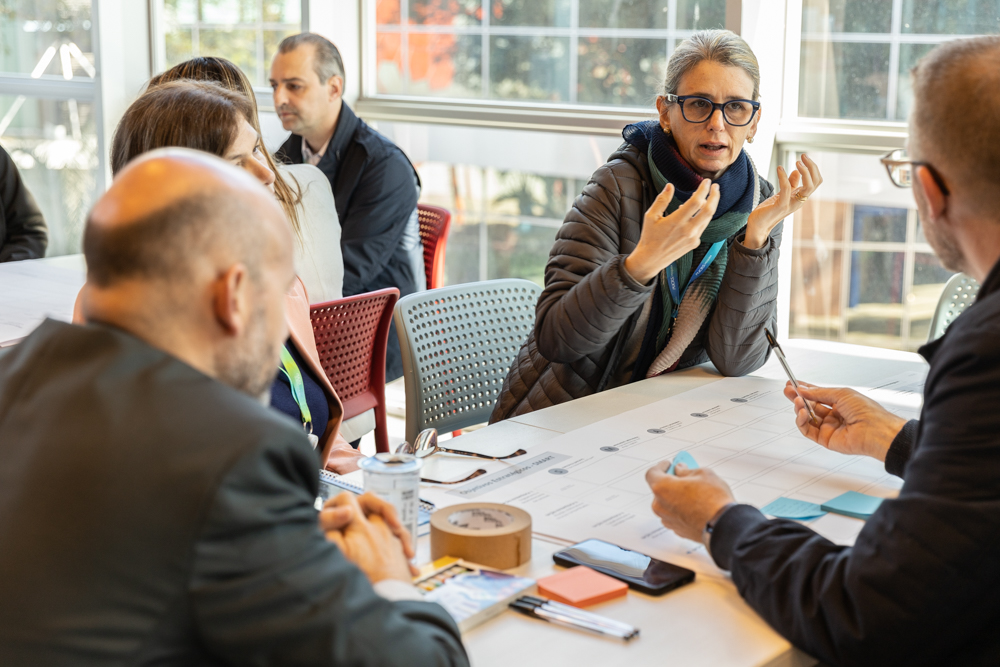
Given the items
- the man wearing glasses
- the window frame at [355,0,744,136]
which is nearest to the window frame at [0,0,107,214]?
the window frame at [355,0,744,136]

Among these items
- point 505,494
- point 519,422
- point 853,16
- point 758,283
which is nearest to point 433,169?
point 853,16

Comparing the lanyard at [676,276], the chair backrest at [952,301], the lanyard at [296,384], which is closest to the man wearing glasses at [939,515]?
the lanyard at [296,384]

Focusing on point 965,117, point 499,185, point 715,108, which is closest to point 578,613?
point 965,117

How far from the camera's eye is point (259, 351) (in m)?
0.92

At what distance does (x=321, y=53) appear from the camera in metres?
4.02

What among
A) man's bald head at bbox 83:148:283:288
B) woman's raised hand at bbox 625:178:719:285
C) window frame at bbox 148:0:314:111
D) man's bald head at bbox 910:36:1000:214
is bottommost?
woman's raised hand at bbox 625:178:719:285

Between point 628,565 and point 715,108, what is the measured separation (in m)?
1.35

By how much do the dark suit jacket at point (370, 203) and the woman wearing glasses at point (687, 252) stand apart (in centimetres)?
135

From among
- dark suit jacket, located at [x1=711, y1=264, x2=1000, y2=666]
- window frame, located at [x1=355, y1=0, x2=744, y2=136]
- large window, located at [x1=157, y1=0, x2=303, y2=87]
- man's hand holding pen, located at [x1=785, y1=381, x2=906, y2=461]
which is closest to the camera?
dark suit jacket, located at [x1=711, y1=264, x2=1000, y2=666]

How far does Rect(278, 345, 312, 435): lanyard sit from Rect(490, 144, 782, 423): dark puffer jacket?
0.58 m

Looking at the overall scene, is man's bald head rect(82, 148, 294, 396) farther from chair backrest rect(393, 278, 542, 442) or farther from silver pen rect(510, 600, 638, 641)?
chair backrest rect(393, 278, 542, 442)

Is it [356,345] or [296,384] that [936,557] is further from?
[356,345]

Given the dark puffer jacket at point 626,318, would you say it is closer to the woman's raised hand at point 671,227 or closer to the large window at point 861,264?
the woman's raised hand at point 671,227

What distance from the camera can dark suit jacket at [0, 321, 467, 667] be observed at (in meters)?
0.79
